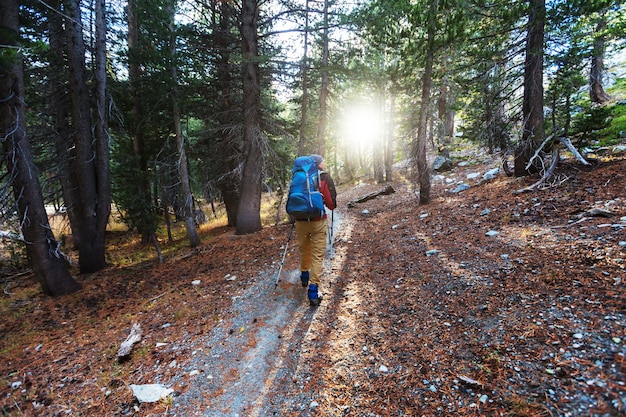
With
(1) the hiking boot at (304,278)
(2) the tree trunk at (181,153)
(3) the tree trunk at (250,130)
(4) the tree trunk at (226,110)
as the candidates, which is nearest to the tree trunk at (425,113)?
(3) the tree trunk at (250,130)

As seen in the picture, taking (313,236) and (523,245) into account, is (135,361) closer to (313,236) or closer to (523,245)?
(313,236)

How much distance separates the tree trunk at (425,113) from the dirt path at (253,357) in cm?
677

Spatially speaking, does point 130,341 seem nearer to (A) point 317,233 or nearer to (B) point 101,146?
(A) point 317,233

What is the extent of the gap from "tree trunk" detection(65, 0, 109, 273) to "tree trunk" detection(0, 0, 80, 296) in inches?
71.0

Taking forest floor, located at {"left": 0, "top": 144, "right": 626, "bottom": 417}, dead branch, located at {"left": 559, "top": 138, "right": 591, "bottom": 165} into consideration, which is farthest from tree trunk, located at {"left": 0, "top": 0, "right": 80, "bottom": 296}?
dead branch, located at {"left": 559, "top": 138, "right": 591, "bottom": 165}

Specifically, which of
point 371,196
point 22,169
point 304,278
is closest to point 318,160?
point 304,278

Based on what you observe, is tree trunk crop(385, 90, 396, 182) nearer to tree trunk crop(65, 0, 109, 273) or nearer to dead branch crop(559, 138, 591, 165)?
dead branch crop(559, 138, 591, 165)

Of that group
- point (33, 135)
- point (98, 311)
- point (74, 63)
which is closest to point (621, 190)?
point (98, 311)

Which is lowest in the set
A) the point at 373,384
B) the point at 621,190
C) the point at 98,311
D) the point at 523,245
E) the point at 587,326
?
the point at 98,311

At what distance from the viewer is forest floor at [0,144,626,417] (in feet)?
9.22

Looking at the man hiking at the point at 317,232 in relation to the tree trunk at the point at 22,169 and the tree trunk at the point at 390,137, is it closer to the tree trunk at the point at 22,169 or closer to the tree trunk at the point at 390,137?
the tree trunk at the point at 22,169

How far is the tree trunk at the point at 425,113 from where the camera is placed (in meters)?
8.52

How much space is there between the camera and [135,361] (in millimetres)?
4281

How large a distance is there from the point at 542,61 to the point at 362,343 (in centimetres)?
917
